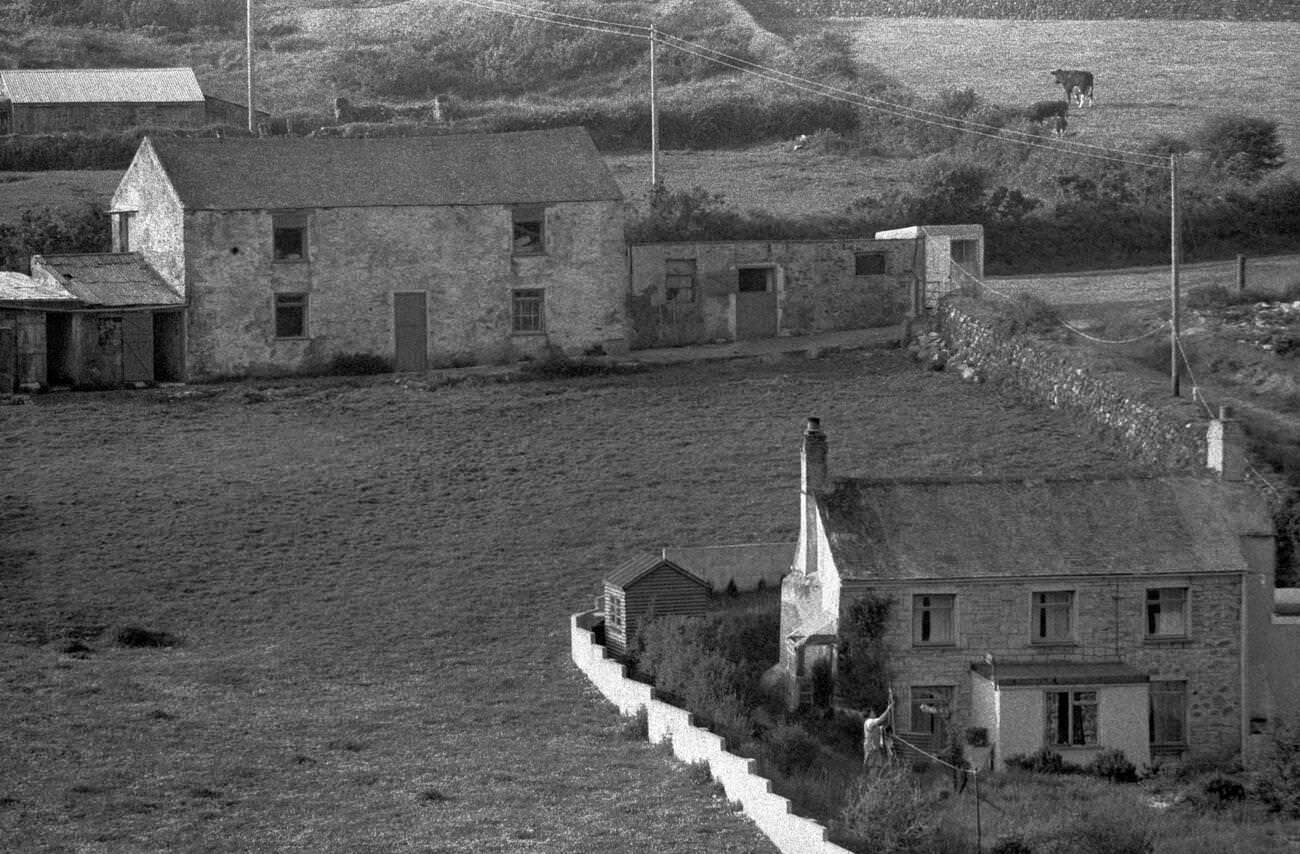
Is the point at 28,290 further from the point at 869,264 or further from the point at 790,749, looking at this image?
the point at 790,749

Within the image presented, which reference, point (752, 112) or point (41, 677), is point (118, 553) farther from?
point (752, 112)

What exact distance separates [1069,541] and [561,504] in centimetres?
1166


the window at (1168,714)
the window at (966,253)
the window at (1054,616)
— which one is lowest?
the window at (1168,714)

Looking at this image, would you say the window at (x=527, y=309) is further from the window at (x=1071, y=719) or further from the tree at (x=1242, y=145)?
the tree at (x=1242, y=145)

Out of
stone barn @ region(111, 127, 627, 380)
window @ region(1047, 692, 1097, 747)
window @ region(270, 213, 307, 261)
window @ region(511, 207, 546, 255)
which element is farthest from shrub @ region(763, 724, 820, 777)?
window @ region(270, 213, 307, 261)

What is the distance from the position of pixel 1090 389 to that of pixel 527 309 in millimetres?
13599

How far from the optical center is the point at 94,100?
8112 cm

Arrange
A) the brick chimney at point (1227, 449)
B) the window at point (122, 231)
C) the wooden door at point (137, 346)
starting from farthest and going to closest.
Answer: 1. the window at point (122, 231)
2. the wooden door at point (137, 346)
3. the brick chimney at point (1227, 449)

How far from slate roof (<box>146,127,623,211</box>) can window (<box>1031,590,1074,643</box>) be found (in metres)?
21.4

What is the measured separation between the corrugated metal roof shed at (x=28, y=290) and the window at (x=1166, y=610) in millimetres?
25657

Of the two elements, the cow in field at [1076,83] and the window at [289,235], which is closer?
the window at [289,235]

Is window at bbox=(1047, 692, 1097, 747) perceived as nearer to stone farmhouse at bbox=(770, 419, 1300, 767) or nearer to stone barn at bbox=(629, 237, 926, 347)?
stone farmhouse at bbox=(770, 419, 1300, 767)

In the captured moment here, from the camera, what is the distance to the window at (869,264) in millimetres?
61906

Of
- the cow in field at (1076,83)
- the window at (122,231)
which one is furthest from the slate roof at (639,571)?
the cow in field at (1076,83)
